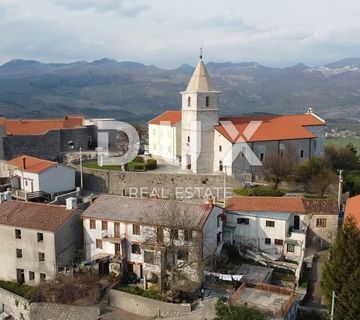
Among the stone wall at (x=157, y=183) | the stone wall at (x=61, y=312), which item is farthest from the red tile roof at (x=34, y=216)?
the stone wall at (x=157, y=183)

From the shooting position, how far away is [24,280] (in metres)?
34.0

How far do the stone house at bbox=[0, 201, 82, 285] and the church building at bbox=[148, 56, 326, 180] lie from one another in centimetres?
1720

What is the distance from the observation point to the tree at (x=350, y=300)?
2409 cm

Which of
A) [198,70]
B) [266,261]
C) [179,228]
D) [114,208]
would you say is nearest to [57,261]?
[114,208]

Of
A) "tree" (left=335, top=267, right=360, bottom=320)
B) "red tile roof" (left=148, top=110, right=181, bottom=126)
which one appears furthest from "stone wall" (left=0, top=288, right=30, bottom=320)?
"red tile roof" (left=148, top=110, right=181, bottom=126)

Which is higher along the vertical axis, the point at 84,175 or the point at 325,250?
the point at 84,175

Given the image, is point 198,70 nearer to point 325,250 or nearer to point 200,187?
point 200,187

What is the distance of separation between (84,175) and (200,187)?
1246 centimetres

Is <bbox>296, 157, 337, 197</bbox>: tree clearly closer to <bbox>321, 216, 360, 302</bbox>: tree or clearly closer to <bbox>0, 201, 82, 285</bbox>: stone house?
<bbox>321, 216, 360, 302</bbox>: tree

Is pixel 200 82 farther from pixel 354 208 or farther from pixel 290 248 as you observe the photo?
pixel 354 208

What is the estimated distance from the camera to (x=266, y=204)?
118 ft

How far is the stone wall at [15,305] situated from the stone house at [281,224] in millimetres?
15063

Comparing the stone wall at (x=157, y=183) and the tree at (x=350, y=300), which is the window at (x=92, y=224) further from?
the tree at (x=350, y=300)

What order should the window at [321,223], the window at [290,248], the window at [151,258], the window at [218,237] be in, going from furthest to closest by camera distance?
1. the window at [321,223]
2. the window at [290,248]
3. the window at [218,237]
4. the window at [151,258]
